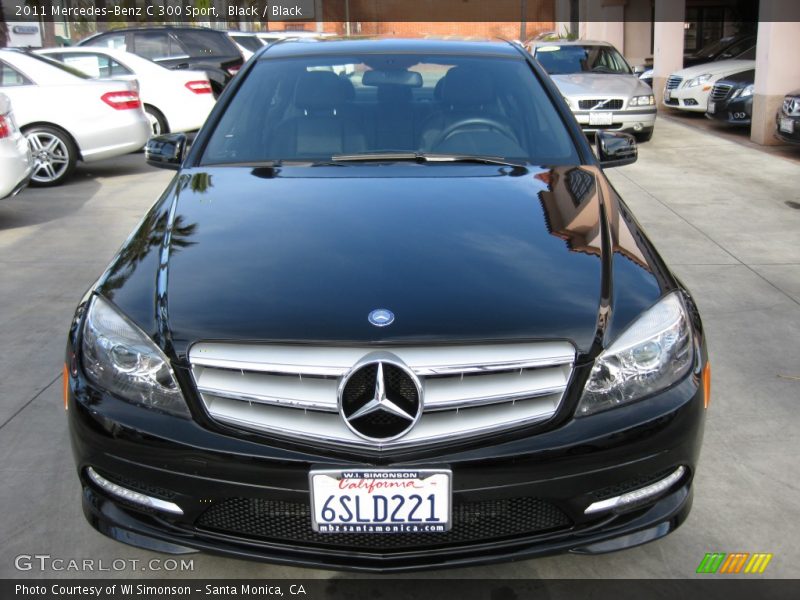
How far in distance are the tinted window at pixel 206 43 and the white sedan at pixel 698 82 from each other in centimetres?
740

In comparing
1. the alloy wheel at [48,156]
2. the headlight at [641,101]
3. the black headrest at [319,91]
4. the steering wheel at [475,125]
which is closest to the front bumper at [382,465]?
the steering wheel at [475,125]

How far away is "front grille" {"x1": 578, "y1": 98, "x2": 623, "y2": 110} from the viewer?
1256 cm

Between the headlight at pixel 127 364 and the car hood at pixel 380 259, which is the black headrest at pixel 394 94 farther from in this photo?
the headlight at pixel 127 364

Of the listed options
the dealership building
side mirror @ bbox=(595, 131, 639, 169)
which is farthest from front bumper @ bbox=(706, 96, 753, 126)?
side mirror @ bbox=(595, 131, 639, 169)

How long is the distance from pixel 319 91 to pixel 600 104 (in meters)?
9.25

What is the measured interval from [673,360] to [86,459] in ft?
5.30

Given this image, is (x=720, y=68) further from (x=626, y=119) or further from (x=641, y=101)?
(x=626, y=119)

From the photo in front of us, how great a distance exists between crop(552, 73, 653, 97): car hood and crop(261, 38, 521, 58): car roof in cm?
856

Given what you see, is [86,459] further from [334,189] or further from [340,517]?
[334,189]

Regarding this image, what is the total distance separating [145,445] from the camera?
2383 millimetres

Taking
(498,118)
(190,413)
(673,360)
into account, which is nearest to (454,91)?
(498,118)

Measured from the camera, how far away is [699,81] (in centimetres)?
1516

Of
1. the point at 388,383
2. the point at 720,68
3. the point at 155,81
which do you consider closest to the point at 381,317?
the point at 388,383

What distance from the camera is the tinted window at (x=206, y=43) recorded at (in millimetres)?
15078
